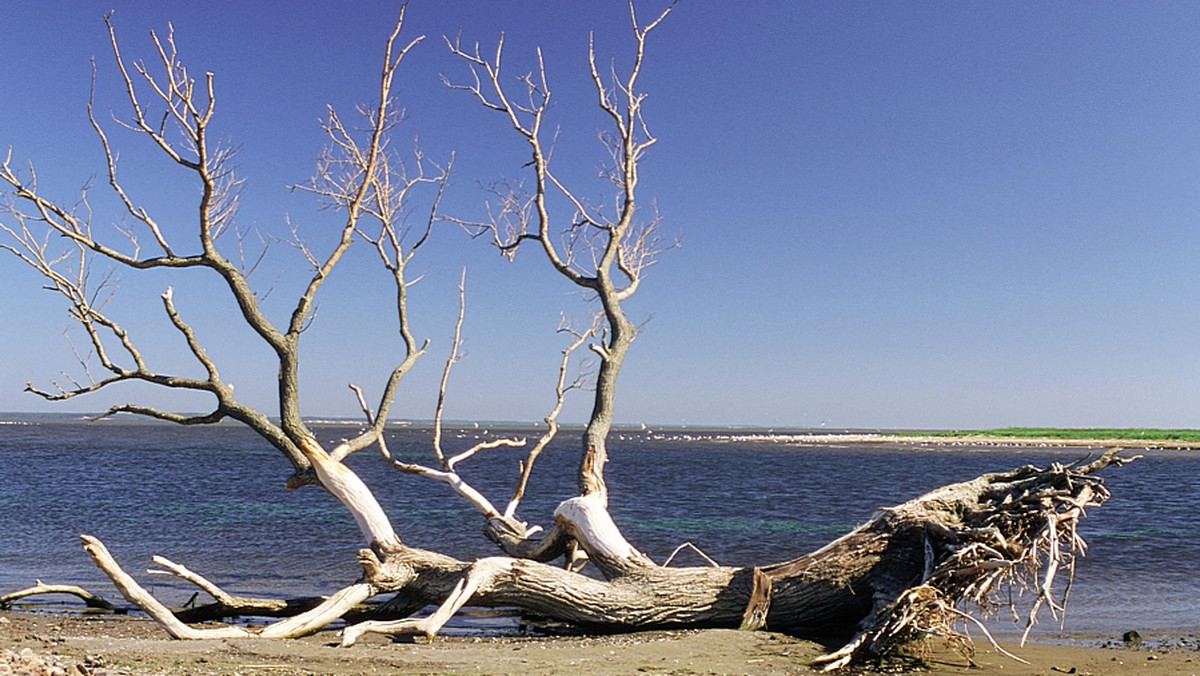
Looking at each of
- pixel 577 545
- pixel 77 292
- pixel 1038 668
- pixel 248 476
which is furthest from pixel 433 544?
pixel 248 476

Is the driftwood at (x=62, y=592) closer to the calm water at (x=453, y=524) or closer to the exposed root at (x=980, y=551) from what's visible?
the calm water at (x=453, y=524)

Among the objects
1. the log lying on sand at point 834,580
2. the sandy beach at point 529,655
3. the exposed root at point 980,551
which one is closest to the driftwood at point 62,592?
the sandy beach at point 529,655

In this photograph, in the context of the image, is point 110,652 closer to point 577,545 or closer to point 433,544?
point 577,545

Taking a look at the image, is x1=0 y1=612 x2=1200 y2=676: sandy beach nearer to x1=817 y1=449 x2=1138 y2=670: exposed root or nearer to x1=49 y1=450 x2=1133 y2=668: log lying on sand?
x1=49 y1=450 x2=1133 y2=668: log lying on sand

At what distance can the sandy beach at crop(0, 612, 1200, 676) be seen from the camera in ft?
22.0

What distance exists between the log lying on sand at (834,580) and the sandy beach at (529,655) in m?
0.26

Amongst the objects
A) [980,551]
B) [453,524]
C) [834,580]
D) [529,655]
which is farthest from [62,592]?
[453,524]

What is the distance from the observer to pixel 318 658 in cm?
712

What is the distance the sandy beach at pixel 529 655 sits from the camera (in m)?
6.70

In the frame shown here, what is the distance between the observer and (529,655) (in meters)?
7.50

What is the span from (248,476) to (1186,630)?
120 ft

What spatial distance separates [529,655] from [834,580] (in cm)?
313

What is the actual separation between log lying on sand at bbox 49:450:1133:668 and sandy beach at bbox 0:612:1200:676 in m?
0.26

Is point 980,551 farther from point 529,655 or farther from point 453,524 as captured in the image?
point 453,524
